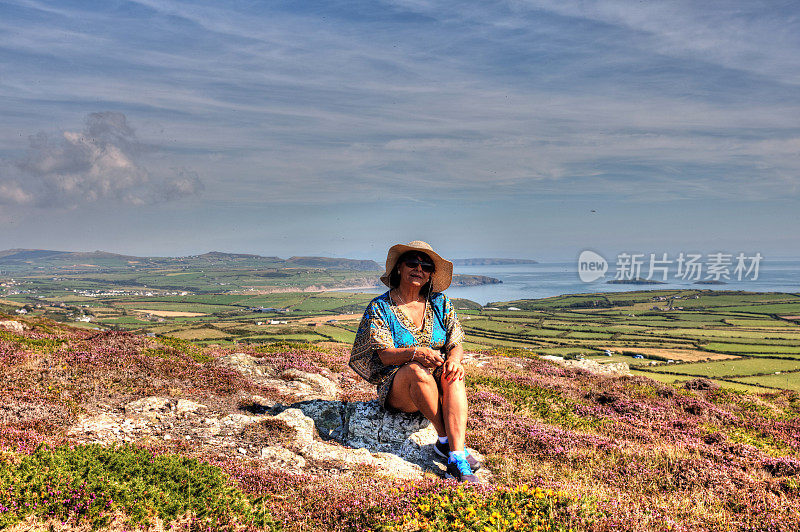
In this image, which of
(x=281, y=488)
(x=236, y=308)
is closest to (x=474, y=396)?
(x=281, y=488)

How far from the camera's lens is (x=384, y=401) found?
864cm

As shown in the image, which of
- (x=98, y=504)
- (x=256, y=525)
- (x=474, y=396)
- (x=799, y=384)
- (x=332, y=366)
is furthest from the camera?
(x=799, y=384)

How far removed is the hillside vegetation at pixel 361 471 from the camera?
5121 mm

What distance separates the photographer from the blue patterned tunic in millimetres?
8320

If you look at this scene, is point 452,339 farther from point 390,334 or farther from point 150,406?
point 150,406

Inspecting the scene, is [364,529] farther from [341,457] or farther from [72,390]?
[72,390]

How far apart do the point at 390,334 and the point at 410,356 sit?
0.79m

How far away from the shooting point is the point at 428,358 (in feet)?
24.7

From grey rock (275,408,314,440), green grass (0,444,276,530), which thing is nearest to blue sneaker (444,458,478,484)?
grey rock (275,408,314,440)

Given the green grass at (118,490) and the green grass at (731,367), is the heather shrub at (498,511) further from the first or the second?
the green grass at (731,367)

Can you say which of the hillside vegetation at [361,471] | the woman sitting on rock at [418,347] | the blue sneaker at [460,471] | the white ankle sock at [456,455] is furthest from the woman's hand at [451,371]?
the hillside vegetation at [361,471]

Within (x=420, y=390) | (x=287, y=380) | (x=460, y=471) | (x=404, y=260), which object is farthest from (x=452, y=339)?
(x=287, y=380)

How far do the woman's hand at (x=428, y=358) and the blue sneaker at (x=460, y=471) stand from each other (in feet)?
5.13

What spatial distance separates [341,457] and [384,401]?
1360 millimetres
